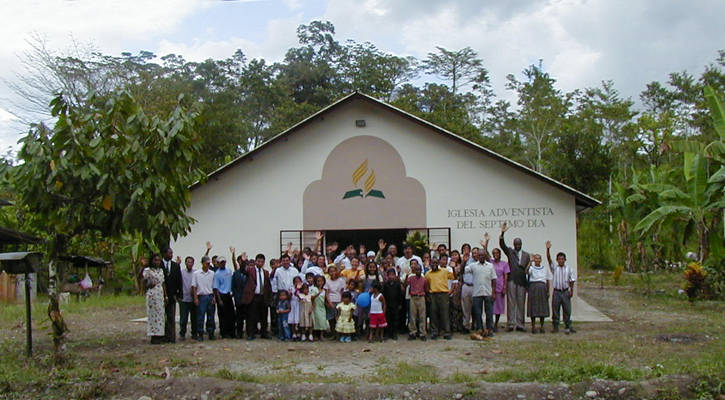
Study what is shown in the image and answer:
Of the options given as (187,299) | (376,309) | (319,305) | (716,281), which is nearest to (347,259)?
(319,305)

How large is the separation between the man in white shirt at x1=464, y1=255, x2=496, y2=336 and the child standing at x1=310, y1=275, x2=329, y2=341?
9.01 feet

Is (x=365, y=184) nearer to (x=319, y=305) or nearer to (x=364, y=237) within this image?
(x=364, y=237)

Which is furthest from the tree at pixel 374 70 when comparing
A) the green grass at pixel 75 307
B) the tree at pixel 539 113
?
the green grass at pixel 75 307

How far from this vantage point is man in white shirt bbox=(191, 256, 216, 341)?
1288cm

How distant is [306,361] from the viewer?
1052 cm

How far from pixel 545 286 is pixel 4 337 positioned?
10.8m

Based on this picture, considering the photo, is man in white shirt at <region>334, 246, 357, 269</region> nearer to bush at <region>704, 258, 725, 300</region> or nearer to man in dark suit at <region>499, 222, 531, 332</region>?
man in dark suit at <region>499, 222, 531, 332</region>

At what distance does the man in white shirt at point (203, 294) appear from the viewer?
12.9 meters

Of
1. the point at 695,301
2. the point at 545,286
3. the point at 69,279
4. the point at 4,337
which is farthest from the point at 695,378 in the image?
the point at 69,279

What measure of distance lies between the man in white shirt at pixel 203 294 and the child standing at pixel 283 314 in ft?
4.20

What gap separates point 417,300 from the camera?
12516 millimetres

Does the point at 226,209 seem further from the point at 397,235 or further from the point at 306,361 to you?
the point at 306,361

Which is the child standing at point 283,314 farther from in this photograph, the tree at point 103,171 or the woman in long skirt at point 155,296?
the tree at point 103,171

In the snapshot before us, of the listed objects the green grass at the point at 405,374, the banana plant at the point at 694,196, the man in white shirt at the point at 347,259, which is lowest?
the green grass at the point at 405,374
